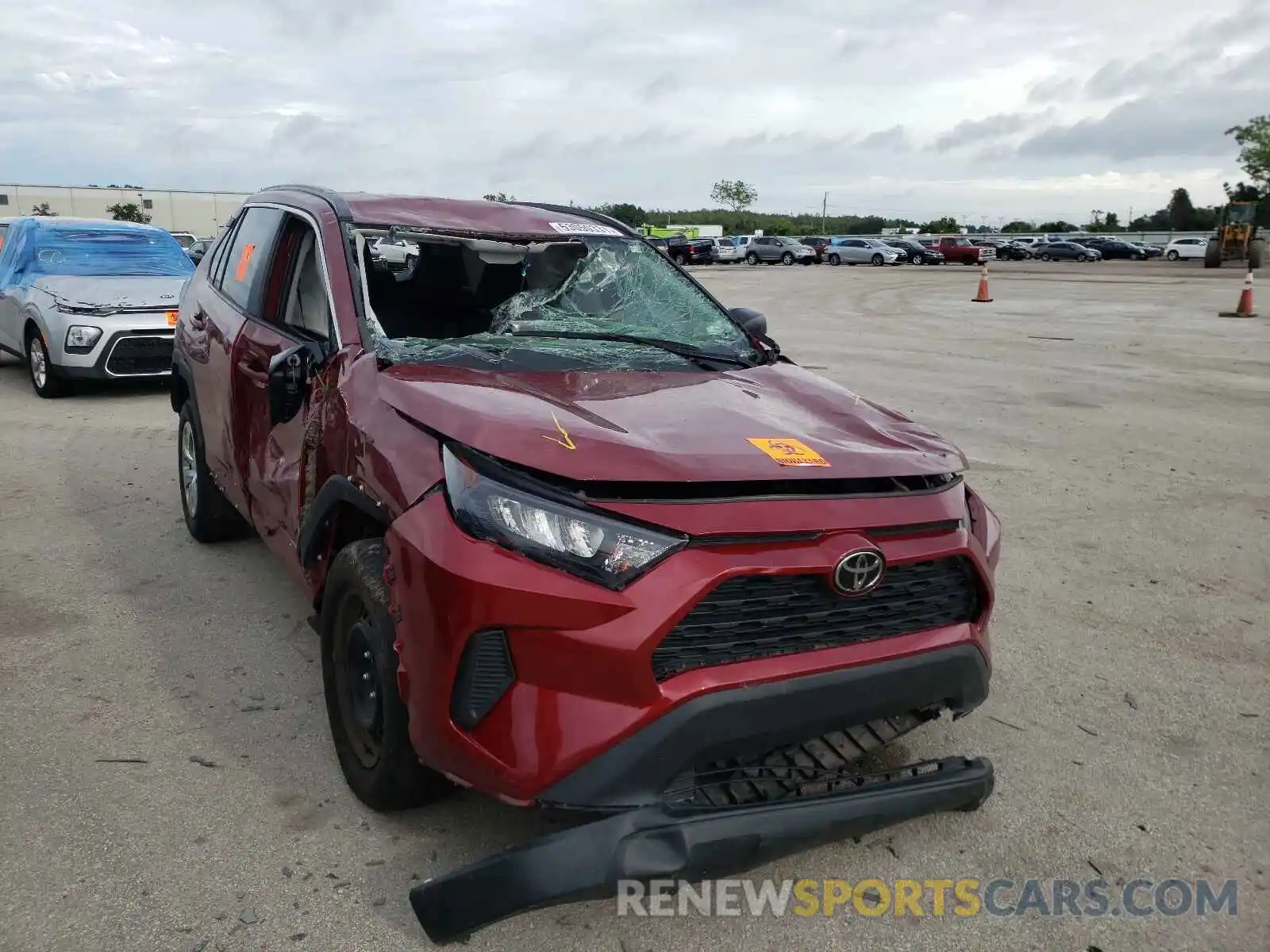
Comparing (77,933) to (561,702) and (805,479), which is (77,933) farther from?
(805,479)

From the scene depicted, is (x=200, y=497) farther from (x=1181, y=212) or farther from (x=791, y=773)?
(x=1181, y=212)

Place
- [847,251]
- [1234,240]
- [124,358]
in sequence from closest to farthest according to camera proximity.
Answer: [124,358], [1234,240], [847,251]

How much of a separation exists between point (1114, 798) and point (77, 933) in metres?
2.92

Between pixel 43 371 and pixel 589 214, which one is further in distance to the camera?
pixel 43 371

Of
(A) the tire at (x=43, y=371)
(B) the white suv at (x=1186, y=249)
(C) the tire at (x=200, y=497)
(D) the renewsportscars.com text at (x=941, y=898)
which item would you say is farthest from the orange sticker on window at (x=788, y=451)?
(B) the white suv at (x=1186, y=249)

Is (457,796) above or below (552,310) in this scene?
below

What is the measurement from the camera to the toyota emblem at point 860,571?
2443 millimetres

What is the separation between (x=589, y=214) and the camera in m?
4.75

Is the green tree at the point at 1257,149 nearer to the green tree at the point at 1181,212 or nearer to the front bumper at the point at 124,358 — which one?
the green tree at the point at 1181,212

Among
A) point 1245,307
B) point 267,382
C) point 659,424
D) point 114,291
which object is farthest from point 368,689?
point 1245,307

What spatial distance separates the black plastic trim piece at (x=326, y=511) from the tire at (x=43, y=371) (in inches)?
311

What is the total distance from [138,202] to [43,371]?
328 feet

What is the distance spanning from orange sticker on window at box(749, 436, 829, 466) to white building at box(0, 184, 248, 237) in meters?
99.9

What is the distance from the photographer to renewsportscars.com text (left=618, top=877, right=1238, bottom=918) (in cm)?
265
